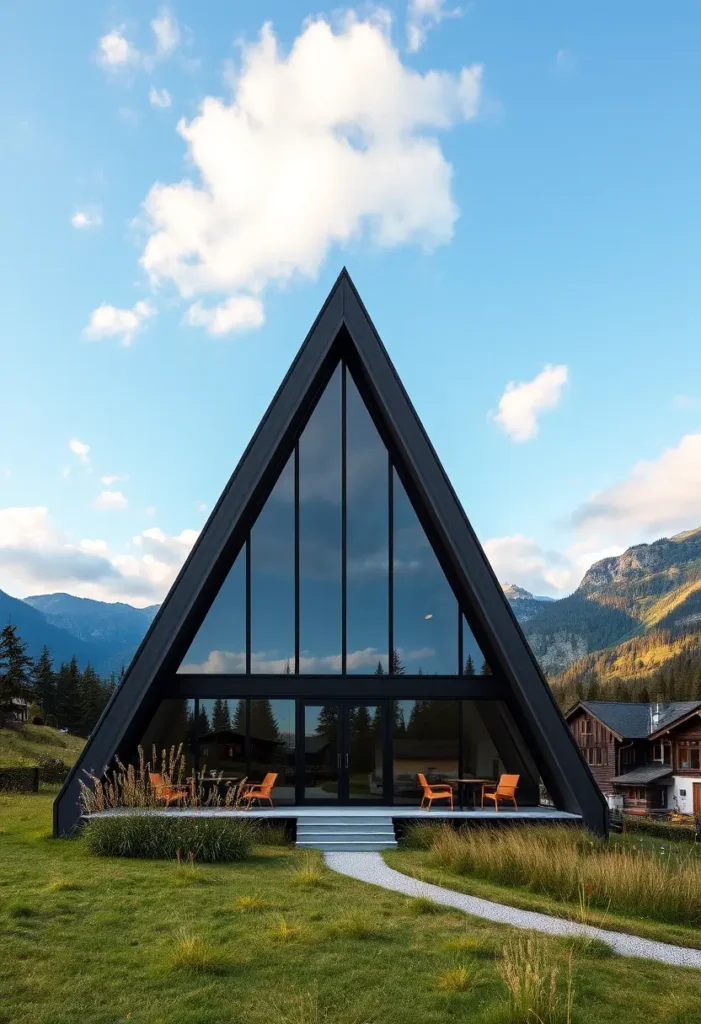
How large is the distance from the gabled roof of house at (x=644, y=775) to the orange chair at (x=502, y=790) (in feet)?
103

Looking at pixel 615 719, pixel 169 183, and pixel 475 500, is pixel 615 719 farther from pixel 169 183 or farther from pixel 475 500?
pixel 169 183

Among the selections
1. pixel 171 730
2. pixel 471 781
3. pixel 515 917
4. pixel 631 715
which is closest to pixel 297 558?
pixel 171 730

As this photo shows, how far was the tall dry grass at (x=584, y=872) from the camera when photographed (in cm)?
779

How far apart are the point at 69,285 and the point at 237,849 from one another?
11.7 metres

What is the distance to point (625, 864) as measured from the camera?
838 cm

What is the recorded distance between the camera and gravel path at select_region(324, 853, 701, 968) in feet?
20.5

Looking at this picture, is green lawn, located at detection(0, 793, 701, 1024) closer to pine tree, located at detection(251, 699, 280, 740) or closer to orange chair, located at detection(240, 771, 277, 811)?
orange chair, located at detection(240, 771, 277, 811)

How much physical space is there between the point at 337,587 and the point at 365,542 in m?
1.04

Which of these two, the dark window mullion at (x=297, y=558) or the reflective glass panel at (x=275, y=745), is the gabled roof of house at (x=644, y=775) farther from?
the dark window mullion at (x=297, y=558)

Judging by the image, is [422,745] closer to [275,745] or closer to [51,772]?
[275,745]

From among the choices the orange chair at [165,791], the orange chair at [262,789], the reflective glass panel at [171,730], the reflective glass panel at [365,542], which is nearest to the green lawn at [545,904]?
the orange chair at [165,791]

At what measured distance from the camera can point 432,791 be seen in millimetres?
14594

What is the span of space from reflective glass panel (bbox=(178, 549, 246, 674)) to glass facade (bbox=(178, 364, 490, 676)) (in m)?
0.02

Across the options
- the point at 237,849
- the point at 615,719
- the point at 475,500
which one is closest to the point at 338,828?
the point at 237,849
